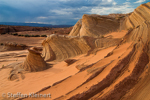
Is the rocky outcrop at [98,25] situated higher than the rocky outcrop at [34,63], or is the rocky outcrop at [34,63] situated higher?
the rocky outcrop at [98,25]

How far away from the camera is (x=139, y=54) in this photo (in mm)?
2689

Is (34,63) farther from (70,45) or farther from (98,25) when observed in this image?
(98,25)

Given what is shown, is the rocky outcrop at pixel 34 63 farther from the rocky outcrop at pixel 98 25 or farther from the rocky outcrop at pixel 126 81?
the rocky outcrop at pixel 98 25

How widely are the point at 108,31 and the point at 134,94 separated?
5.41 metres

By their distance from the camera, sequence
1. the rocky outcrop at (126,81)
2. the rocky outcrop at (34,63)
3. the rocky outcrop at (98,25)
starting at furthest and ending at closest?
the rocky outcrop at (98,25), the rocky outcrop at (34,63), the rocky outcrop at (126,81)

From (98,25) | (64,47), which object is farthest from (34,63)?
(98,25)

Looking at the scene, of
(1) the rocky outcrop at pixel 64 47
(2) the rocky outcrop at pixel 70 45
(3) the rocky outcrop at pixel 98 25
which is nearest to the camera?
(2) the rocky outcrop at pixel 70 45

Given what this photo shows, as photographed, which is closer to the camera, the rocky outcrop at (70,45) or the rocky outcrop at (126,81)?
the rocky outcrop at (126,81)

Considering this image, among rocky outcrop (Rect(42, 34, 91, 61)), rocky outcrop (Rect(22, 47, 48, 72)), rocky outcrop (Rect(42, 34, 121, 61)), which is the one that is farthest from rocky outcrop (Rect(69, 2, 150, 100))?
rocky outcrop (Rect(22, 47, 48, 72))

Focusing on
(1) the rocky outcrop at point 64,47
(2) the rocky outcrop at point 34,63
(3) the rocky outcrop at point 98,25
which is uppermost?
(3) the rocky outcrop at point 98,25

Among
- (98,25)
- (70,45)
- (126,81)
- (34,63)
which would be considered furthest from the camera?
(98,25)

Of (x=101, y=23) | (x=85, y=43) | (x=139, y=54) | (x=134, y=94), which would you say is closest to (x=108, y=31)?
(x=101, y=23)

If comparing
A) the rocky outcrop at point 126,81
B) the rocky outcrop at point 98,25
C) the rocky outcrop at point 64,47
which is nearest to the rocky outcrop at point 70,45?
the rocky outcrop at point 64,47

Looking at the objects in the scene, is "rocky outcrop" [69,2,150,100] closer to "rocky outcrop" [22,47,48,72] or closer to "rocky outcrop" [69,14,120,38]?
"rocky outcrop" [22,47,48,72]
